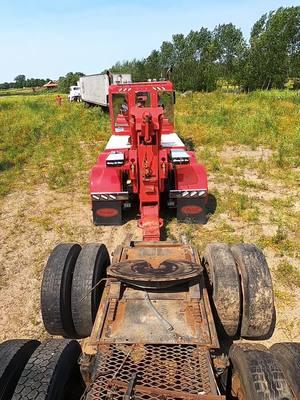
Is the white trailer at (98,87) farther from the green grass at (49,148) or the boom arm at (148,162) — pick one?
the boom arm at (148,162)

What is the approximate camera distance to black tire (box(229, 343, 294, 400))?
2756 millimetres

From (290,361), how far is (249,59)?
159 feet

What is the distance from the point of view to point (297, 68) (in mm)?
47250

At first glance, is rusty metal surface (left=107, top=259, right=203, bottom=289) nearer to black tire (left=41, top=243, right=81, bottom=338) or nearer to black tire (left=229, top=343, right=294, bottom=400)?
black tire (left=41, top=243, right=81, bottom=338)

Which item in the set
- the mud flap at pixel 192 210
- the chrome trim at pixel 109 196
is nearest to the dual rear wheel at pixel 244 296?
the mud flap at pixel 192 210

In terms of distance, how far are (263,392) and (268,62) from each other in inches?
1916

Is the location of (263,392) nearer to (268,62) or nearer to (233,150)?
(233,150)

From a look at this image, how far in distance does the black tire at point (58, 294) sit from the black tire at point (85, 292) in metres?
0.07

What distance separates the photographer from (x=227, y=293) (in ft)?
13.9

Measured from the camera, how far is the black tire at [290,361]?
283 cm

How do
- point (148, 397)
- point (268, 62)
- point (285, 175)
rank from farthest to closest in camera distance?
point (268, 62) → point (285, 175) → point (148, 397)

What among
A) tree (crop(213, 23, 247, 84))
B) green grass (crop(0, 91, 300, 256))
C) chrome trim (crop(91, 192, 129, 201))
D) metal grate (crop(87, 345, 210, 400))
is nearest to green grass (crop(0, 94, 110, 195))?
green grass (crop(0, 91, 300, 256))

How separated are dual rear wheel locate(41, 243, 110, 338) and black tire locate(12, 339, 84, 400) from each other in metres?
0.82

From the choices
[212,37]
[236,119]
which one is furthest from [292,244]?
[212,37]
